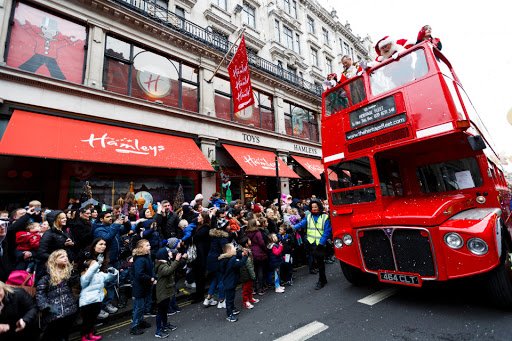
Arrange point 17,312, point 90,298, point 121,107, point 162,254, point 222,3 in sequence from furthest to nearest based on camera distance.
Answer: point 222,3 < point 121,107 < point 162,254 < point 90,298 < point 17,312

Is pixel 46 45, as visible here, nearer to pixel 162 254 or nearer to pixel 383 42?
pixel 162 254

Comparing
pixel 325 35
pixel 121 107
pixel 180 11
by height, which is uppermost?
pixel 325 35

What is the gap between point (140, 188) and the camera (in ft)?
34.0

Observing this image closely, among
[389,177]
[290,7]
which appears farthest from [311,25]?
[389,177]

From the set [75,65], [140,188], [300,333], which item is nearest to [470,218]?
[300,333]

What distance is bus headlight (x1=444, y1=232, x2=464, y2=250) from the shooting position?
3643 millimetres

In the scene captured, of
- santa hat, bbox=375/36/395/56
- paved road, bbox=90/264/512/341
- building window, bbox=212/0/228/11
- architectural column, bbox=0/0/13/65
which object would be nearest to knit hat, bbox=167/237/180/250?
paved road, bbox=90/264/512/341

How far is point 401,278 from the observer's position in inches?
161

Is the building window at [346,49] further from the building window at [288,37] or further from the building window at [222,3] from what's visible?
the building window at [222,3]

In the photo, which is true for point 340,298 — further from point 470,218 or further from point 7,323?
point 7,323

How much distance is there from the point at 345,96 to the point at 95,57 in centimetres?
982

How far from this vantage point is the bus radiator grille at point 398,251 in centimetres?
394

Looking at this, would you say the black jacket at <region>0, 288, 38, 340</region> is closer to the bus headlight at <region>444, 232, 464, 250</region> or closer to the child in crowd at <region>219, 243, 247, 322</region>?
the child in crowd at <region>219, 243, 247, 322</region>

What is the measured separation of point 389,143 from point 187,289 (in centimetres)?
559
